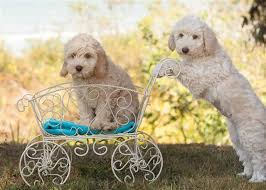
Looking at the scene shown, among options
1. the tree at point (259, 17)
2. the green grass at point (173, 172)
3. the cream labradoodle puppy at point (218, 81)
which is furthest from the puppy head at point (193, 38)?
the tree at point (259, 17)

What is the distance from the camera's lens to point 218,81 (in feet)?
16.3

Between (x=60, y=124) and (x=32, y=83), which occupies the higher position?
(x=60, y=124)

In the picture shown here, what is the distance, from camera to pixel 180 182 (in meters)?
4.98

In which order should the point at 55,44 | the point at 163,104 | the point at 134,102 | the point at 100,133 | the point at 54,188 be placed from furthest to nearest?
1. the point at 55,44
2. the point at 163,104
3. the point at 134,102
4. the point at 100,133
5. the point at 54,188

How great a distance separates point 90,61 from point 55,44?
265 inches

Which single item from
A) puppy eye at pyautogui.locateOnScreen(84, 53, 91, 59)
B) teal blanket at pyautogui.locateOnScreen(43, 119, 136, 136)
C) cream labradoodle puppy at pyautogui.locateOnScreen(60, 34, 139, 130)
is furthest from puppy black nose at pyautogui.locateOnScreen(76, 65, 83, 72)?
teal blanket at pyautogui.locateOnScreen(43, 119, 136, 136)

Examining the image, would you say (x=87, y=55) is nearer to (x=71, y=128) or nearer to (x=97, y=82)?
(x=97, y=82)

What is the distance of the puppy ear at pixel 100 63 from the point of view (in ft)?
16.5

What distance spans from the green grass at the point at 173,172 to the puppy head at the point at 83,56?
2.95 ft

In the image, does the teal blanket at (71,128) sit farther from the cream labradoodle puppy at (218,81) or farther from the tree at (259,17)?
the tree at (259,17)

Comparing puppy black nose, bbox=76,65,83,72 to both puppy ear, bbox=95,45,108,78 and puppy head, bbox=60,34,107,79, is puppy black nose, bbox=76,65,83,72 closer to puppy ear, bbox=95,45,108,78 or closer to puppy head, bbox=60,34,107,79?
puppy head, bbox=60,34,107,79

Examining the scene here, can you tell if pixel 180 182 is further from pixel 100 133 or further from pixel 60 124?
pixel 60 124

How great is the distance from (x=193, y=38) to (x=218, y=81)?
0.42 metres

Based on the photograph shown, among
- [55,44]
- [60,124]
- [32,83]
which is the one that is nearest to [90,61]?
[60,124]
